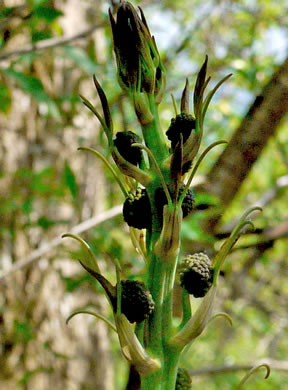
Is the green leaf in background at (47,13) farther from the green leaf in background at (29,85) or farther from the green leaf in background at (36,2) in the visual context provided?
the green leaf in background at (29,85)

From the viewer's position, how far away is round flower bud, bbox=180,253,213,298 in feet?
2.66

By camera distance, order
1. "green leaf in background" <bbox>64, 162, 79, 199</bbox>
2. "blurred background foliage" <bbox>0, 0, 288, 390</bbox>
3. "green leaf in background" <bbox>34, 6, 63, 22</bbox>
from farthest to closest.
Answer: "blurred background foliage" <bbox>0, 0, 288, 390</bbox> → "green leaf in background" <bbox>64, 162, 79, 199</bbox> → "green leaf in background" <bbox>34, 6, 63, 22</bbox>

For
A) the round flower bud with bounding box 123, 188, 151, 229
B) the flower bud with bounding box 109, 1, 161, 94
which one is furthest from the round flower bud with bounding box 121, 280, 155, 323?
the flower bud with bounding box 109, 1, 161, 94

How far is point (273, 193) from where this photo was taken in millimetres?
2844

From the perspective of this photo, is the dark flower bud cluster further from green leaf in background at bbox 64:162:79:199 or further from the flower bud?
green leaf in background at bbox 64:162:79:199

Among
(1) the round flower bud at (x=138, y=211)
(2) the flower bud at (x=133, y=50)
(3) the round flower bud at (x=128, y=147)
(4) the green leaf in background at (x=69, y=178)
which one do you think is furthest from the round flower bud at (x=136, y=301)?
(4) the green leaf in background at (x=69, y=178)

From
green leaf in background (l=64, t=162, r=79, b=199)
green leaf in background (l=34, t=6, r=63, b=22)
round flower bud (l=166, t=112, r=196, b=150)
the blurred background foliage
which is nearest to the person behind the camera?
round flower bud (l=166, t=112, r=196, b=150)

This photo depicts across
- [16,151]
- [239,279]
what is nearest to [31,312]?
[16,151]

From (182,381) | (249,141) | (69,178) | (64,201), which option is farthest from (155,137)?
(64,201)

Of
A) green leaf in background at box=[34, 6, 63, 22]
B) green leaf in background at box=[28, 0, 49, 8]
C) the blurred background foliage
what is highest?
green leaf in background at box=[28, 0, 49, 8]

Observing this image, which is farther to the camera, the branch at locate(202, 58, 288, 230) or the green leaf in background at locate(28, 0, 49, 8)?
the branch at locate(202, 58, 288, 230)

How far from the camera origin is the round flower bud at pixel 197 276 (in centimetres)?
81

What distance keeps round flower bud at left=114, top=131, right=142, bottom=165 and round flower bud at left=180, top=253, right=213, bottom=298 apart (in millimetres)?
205

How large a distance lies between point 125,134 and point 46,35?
1303 mm
